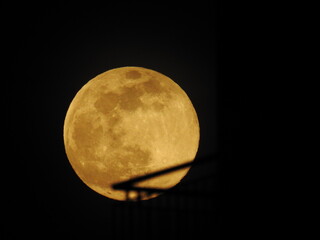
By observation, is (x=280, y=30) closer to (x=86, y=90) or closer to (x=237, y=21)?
(x=237, y=21)

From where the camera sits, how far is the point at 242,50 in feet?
9.49

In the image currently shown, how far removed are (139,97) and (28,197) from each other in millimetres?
4351

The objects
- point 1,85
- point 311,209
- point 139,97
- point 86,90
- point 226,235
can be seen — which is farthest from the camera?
point 1,85

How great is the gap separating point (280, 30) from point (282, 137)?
3.12ft

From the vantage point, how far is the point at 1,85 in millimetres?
7148

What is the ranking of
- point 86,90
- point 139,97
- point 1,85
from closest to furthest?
point 139,97
point 86,90
point 1,85

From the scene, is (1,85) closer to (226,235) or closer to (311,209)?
(226,235)

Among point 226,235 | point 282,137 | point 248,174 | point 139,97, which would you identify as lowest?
point 226,235

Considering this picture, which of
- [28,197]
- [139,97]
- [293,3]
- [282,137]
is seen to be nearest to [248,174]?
[282,137]

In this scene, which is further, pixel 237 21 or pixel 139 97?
pixel 139 97

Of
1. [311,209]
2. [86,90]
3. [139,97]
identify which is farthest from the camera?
[86,90]

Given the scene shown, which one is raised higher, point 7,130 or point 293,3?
point 293,3

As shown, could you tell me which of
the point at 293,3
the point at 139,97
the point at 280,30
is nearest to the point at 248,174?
the point at 280,30

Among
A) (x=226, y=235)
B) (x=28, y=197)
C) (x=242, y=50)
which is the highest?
(x=242, y=50)
